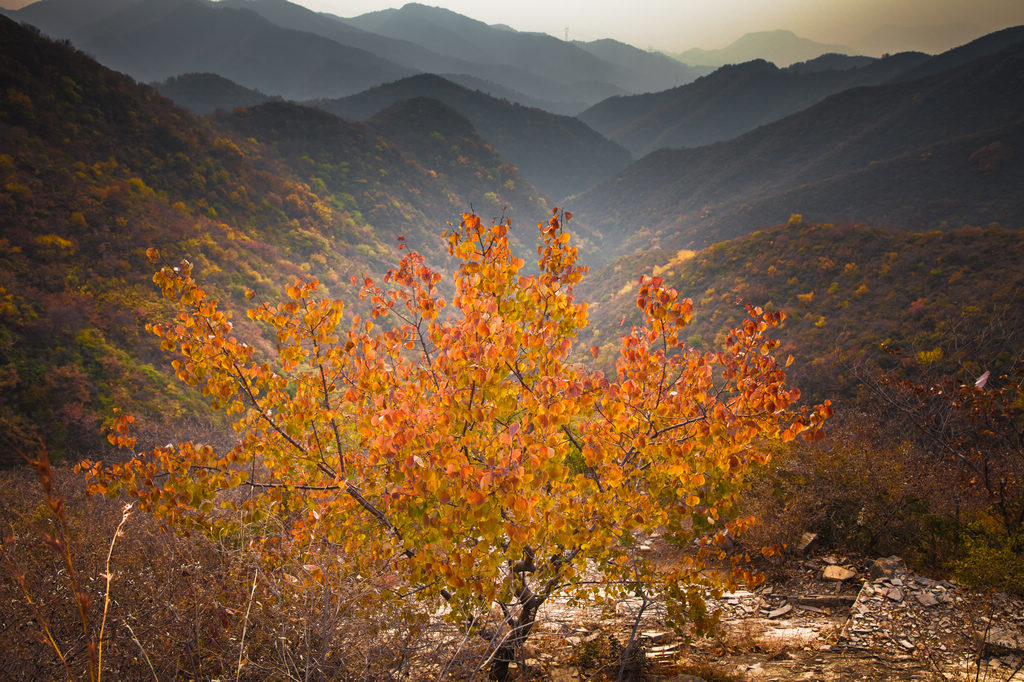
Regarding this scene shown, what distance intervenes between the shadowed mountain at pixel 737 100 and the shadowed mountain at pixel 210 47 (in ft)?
299

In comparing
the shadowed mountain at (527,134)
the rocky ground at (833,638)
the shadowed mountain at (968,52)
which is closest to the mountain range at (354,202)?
the shadowed mountain at (968,52)

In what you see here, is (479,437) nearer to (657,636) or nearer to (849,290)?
(657,636)

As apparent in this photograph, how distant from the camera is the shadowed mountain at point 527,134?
86688 mm

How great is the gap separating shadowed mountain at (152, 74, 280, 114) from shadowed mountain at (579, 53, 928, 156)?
78.7m

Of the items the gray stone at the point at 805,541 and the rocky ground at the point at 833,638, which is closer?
the rocky ground at the point at 833,638

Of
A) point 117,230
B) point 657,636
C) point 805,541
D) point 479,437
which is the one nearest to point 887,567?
point 805,541

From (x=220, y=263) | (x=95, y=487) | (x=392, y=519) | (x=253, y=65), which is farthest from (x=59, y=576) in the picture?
(x=253, y=65)

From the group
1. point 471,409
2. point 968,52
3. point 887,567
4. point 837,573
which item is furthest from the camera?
point 968,52

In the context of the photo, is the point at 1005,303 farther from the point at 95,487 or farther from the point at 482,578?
the point at 95,487

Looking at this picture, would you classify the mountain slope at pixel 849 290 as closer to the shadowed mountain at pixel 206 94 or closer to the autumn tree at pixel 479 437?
the autumn tree at pixel 479 437

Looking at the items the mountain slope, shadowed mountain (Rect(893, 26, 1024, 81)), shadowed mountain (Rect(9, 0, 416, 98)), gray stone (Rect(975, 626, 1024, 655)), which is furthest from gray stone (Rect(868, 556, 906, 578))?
shadowed mountain (Rect(9, 0, 416, 98))

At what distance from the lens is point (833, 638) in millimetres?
4363

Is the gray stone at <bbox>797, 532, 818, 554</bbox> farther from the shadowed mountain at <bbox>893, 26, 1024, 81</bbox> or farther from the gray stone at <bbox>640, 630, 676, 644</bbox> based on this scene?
the shadowed mountain at <bbox>893, 26, 1024, 81</bbox>

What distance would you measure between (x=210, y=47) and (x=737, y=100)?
515 ft
